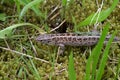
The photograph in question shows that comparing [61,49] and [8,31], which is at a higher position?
[8,31]

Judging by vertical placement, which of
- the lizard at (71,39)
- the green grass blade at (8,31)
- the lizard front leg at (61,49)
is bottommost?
the lizard front leg at (61,49)

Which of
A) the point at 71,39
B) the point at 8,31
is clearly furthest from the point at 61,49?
the point at 8,31

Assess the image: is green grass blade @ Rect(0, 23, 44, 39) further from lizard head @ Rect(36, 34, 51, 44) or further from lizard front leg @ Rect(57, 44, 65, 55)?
lizard front leg @ Rect(57, 44, 65, 55)

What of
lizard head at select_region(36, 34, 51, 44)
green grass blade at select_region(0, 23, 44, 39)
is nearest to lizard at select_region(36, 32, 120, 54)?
lizard head at select_region(36, 34, 51, 44)

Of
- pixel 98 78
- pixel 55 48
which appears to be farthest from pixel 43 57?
pixel 98 78

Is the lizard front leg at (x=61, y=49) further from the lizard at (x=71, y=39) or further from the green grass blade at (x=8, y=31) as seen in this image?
the green grass blade at (x=8, y=31)

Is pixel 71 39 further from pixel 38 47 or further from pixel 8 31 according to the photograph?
pixel 8 31

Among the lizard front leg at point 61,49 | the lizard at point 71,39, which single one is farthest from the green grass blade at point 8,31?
the lizard front leg at point 61,49

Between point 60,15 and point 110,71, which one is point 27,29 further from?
point 110,71
